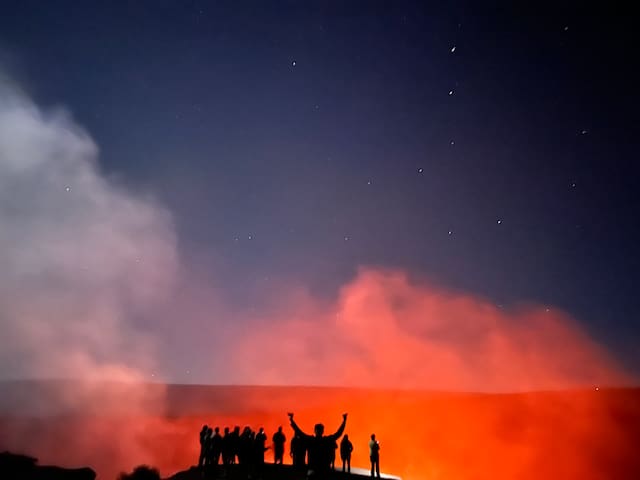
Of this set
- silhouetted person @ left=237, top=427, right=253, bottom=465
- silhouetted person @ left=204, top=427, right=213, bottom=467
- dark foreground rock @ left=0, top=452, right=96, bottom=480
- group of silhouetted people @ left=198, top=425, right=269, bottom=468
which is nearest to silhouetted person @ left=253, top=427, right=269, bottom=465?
group of silhouetted people @ left=198, top=425, right=269, bottom=468

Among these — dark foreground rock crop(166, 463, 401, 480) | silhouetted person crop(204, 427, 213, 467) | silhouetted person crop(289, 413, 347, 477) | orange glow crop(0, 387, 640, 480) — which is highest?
orange glow crop(0, 387, 640, 480)

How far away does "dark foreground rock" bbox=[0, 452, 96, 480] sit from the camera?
17.8 meters

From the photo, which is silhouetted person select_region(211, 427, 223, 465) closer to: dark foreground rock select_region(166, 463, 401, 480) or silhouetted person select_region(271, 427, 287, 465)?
dark foreground rock select_region(166, 463, 401, 480)

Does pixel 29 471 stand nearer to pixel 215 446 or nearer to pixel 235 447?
pixel 215 446

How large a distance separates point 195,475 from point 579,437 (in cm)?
6071

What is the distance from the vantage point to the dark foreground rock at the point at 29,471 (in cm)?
1778

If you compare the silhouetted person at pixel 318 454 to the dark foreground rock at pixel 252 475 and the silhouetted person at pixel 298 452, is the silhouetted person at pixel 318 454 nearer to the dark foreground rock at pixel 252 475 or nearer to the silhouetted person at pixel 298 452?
the dark foreground rock at pixel 252 475

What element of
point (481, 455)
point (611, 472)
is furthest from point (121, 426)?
point (611, 472)

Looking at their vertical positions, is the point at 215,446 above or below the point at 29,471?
above

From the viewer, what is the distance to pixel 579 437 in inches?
2280

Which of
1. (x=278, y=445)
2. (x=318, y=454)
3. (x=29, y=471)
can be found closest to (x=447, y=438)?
(x=278, y=445)

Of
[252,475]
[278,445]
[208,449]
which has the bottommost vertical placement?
[252,475]

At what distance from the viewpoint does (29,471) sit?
730 inches

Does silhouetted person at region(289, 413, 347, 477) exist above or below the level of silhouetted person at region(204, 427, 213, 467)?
below
